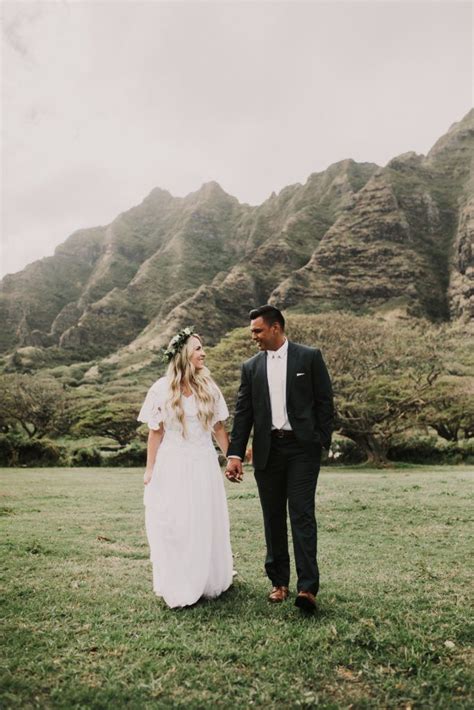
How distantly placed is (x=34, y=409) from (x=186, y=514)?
136 feet

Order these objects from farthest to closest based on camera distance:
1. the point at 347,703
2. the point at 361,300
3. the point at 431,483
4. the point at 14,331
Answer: the point at 14,331 → the point at 361,300 → the point at 431,483 → the point at 347,703

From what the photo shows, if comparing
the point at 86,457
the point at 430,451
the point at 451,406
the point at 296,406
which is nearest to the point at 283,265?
the point at 451,406

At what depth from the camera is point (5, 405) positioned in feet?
141

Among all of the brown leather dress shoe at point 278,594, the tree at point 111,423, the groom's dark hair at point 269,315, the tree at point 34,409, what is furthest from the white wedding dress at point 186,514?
the tree at point 34,409

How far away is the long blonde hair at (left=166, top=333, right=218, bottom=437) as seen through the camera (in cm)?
570

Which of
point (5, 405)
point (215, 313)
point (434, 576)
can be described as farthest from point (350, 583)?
point (215, 313)

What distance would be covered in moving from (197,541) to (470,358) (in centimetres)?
3984

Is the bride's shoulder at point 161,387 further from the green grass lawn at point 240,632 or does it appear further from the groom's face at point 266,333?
the green grass lawn at point 240,632

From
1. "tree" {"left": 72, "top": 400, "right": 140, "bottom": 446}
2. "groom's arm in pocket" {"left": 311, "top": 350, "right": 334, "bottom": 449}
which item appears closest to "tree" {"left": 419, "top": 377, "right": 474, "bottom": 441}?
"tree" {"left": 72, "top": 400, "right": 140, "bottom": 446}

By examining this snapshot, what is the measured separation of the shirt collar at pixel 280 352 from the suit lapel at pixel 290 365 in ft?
0.24

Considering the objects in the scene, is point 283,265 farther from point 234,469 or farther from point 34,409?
point 234,469

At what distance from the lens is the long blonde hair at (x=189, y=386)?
18.7ft

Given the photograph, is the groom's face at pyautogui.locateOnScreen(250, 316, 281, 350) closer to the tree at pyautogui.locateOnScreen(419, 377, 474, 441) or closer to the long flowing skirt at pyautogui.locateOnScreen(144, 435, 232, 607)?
the long flowing skirt at pyautogui.locateOnScreen(144, 435, 232, 607)

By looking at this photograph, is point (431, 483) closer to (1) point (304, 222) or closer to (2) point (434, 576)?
(2) point (434, 576)
